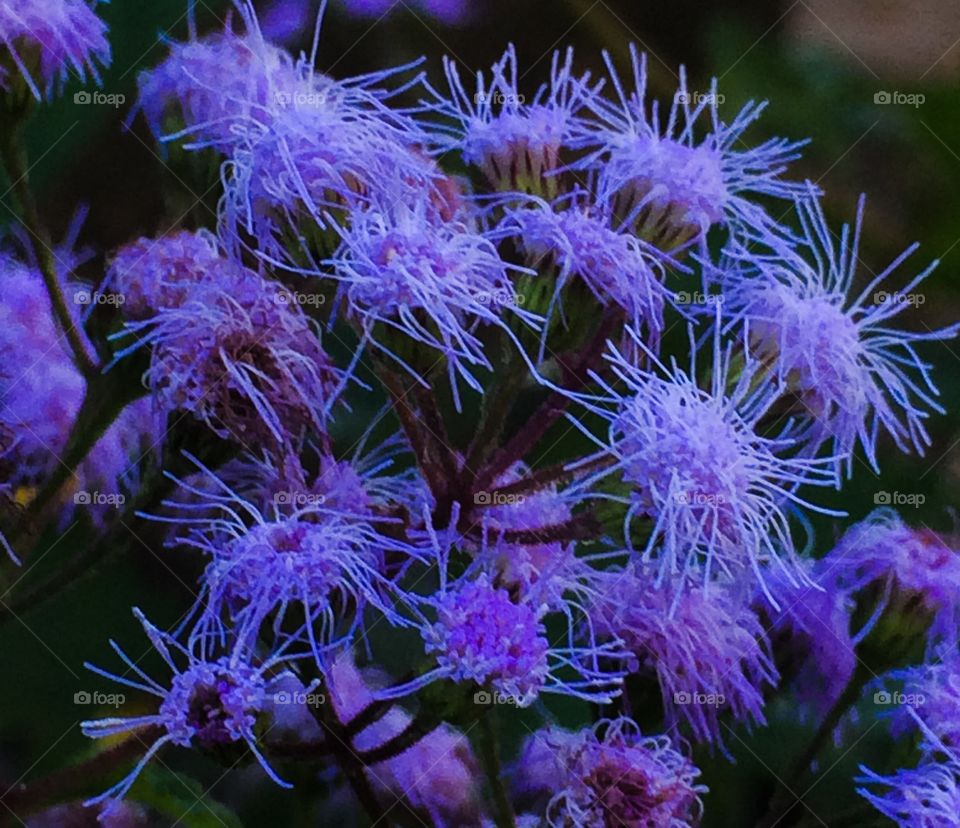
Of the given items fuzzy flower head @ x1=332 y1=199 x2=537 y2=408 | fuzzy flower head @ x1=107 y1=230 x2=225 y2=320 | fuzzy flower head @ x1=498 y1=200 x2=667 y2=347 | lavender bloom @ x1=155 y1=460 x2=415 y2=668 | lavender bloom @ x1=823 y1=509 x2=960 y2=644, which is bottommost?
lavender bloom @ x1=155 y1=460 x2=415 y2=668

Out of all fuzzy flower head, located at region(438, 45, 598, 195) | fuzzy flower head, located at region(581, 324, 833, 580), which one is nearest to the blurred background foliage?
fuzzy flower head, located at region(438, 45, 598, 195)

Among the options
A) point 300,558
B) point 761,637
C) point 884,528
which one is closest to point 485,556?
point 300,558

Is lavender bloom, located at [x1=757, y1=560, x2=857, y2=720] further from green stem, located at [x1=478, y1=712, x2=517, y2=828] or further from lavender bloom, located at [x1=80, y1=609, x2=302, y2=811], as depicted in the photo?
lavender bloom, located at [x1=80, y1=609, x2=302, y2=811]

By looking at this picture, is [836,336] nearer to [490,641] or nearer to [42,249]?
[490,641]

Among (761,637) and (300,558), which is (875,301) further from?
(300,558)

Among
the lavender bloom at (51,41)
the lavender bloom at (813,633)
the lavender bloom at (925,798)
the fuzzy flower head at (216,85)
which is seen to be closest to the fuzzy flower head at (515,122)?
the fuzzy flower head at (216,85)

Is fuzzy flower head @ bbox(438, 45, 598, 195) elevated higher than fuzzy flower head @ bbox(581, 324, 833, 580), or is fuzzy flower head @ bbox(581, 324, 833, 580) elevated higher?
fuzzy flower head @ bbox(438, 45, 598, 195)

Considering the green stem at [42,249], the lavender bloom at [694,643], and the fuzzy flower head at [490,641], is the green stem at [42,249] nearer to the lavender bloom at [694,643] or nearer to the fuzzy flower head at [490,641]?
the fuzzy flower head at [490,641]
